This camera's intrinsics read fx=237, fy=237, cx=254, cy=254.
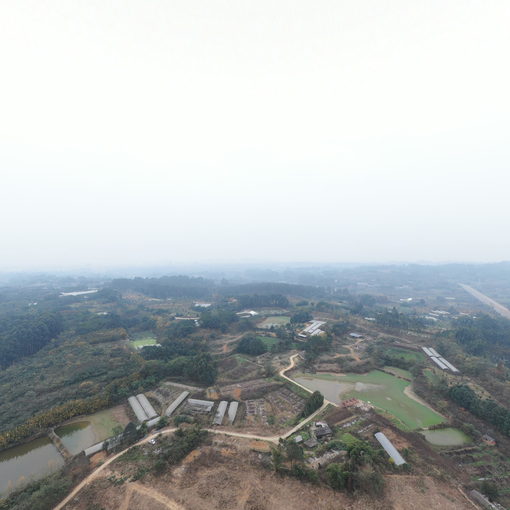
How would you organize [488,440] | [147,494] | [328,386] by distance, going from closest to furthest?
[147,494], [488,440], [328,386]

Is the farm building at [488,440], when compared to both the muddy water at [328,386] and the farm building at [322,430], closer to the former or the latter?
the muddy water at [328,386]

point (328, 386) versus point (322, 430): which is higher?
point (322, 430)

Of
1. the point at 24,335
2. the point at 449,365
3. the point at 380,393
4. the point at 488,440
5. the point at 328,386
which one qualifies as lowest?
the point at 328,386

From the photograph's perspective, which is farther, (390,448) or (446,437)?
(446,437)

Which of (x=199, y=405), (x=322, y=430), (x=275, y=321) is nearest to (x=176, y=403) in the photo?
(x=199, y=405)

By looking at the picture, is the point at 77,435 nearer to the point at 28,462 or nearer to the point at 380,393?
the point at 28,462

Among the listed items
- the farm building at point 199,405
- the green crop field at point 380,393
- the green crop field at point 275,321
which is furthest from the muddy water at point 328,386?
the green crop field at point 275,321

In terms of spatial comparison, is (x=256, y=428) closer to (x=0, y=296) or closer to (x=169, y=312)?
(x=169, y=312)
